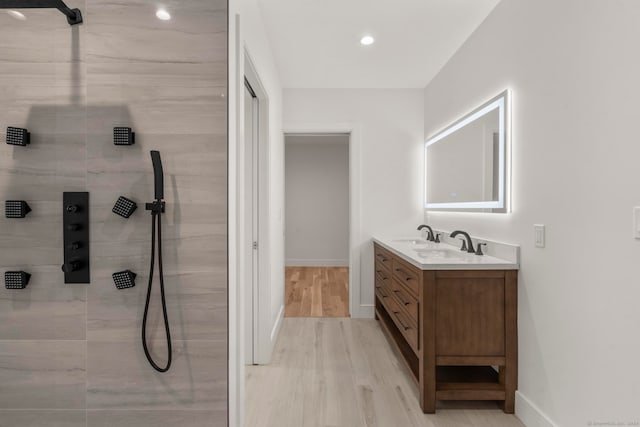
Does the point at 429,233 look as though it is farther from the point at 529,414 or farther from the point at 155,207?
the point at 155,207

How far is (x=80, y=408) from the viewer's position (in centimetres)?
141

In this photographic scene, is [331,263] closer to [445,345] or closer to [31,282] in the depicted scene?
[445,345]

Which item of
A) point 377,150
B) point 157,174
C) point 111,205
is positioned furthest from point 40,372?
point 377,150

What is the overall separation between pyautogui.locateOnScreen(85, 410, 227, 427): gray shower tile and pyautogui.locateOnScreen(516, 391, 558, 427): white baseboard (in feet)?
5.25

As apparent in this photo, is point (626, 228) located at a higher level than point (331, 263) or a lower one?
higher

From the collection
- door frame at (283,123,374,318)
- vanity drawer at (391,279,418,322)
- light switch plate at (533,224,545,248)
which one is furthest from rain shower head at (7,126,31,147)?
door frame at (283,123,374,318)

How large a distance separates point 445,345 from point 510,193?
39.7 inches

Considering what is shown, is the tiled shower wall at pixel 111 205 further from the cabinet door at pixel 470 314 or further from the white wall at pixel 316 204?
the white wall at pixel 316 204

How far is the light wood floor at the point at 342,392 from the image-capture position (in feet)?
6.42

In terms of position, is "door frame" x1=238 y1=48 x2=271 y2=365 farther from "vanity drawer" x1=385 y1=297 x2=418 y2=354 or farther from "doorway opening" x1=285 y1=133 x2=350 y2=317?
"doorway opening" x1=285 y1=133 x2=350 y2=317

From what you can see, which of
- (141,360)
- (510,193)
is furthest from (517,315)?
(141,360)

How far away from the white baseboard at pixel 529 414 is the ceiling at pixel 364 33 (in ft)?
8.04

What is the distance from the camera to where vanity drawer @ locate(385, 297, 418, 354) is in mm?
2201

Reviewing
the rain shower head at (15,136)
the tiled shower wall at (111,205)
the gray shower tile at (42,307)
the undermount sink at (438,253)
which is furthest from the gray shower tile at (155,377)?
the undermount sink at (438,253)
